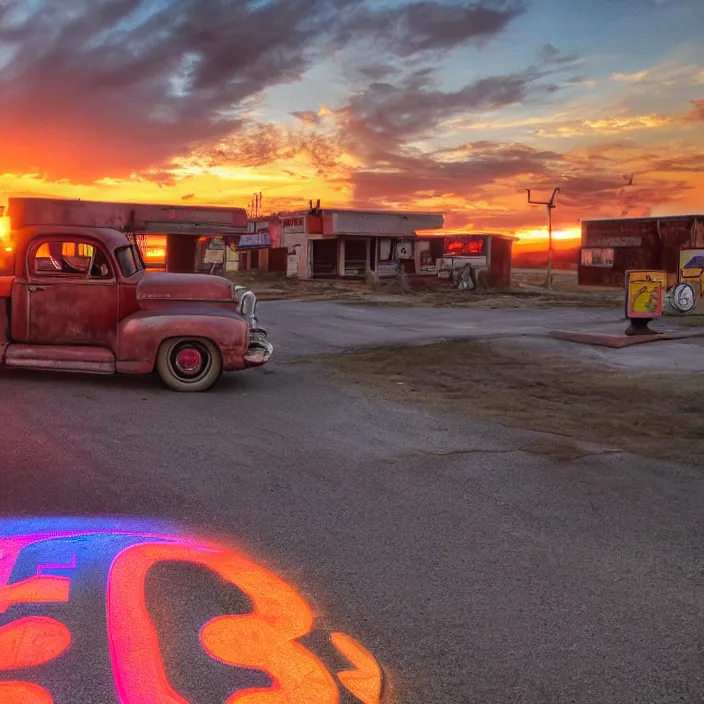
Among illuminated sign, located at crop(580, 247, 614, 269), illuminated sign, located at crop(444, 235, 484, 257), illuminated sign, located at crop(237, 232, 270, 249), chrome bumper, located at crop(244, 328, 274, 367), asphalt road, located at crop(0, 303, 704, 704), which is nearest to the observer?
asphalt road, located at crop(0, 303, 704, 704)

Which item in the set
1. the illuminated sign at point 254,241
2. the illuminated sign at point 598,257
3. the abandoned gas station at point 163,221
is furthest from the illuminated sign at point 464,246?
the abandoned gas station at point 163,221

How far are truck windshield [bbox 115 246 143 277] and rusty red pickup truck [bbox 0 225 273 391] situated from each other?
0.06ft

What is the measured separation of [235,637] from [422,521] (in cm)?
167

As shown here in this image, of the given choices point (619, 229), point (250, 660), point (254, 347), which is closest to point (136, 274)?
point (254, 347)

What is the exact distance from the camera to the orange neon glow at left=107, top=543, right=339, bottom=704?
2.59 metres

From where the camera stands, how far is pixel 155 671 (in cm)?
270

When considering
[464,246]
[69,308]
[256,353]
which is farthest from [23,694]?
[464,246]

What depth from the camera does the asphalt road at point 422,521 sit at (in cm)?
286

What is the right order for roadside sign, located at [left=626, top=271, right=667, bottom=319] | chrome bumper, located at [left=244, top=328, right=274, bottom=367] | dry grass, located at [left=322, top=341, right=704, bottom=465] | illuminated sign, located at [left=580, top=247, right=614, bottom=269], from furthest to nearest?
illuminated sign, located at [left=580, top=247, right=614, bottom=269] → roadside sign, located at [left=626, top=271, right=667, bottom=319] → chrome bumper, located at [left=244, top=328, right=274, bottom=367] → dry grass, located at [left=322, top=341, right=704, bottom=465]

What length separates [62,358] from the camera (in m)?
8.45

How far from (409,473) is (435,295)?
28.7 metres

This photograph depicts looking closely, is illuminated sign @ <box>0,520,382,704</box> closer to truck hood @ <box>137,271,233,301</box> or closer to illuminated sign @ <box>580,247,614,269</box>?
truck hood @ <box>137,271,233,301</box>

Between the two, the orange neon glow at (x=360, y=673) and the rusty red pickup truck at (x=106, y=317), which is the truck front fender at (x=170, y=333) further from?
the orange neon glow at (x=360, y=673)

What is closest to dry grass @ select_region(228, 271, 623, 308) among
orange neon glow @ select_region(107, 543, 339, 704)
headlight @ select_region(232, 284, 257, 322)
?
headlight @ select_region(232, 284, 257, 322)
